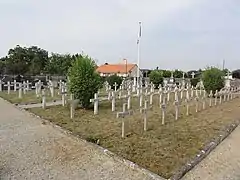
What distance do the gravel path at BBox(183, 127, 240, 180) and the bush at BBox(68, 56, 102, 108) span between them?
7017mm

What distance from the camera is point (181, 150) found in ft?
24.9

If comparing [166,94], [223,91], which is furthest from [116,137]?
→ [223,91]

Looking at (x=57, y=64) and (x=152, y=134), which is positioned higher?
(x=57, y=64)

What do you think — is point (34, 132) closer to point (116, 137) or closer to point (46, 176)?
point (116, 137)

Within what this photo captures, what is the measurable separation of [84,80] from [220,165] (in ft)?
28.4

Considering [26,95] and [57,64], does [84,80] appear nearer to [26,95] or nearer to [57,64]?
[26,95]

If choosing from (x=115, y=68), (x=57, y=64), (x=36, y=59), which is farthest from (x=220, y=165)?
(x=115, y=68)

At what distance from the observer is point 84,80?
564 inches

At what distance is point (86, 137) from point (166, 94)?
13.6 meters

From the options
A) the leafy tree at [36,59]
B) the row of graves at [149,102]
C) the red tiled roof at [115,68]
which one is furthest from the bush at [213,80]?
the red tiled roof at [115,68]

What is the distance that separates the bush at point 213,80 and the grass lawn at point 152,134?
11.3 m

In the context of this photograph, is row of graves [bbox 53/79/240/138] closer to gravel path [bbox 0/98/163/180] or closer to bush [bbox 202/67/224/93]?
bush [bbox 202/67/224/93]

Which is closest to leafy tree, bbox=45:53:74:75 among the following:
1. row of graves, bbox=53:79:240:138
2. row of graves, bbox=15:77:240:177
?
row of graves, bbox=53:79:240:138

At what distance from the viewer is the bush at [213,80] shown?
2450 centimetres
